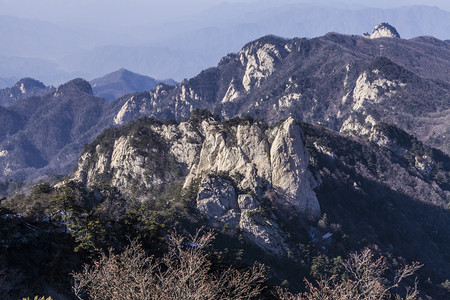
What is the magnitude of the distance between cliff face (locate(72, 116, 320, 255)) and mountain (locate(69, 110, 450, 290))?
13 cm

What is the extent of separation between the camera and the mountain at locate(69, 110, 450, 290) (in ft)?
141

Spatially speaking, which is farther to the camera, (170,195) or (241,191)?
(170,195)

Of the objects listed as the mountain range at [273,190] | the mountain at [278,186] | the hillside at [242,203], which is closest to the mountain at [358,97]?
the mountain range at [273,190]

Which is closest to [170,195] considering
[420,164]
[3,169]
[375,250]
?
[375,250]

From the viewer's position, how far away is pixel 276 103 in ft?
578

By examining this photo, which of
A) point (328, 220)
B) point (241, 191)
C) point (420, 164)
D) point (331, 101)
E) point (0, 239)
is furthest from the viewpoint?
point (331, 101)

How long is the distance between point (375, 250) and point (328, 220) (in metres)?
6.88

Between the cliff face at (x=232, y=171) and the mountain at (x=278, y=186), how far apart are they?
0.13 m

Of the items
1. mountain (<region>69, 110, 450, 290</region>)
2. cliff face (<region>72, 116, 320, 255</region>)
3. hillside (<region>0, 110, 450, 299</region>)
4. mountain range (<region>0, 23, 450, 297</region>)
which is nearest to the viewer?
hillside (<region>0, 110, 450, 299</region>)

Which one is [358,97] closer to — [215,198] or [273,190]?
[273,190]

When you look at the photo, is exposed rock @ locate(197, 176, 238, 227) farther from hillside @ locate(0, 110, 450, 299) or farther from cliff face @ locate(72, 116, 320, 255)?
hillside @ locate(0, 110, 450, 299)

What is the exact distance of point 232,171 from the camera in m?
48.3

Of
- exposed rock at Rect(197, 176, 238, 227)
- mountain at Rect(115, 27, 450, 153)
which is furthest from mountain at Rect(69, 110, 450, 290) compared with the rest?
mountain at Rect(115, 27, 450, 153)

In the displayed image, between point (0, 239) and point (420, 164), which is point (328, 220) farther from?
point (420, 164)
